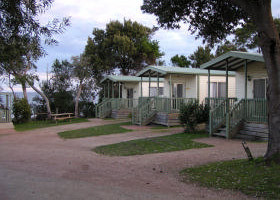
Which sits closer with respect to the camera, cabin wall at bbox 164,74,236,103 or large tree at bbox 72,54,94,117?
cabin wall at bbox 164,74,236,103

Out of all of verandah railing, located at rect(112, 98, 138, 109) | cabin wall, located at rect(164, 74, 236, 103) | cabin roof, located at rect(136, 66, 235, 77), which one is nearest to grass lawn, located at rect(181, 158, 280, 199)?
cabin roof, located at rect(136, 66, 235, 77)

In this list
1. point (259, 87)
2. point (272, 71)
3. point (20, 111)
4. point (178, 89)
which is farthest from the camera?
point (20, 111)

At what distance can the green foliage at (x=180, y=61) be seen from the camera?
42406 millimetres

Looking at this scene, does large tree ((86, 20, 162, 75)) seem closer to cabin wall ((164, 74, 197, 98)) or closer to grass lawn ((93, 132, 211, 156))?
cabin wall ((164, 74, 197, 98))

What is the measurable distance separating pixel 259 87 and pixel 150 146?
6703 millimetres

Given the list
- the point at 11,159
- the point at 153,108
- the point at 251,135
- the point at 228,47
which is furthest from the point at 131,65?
the point at 11,159

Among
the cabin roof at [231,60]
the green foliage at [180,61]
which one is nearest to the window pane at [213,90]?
the cabin roof at [231,60]

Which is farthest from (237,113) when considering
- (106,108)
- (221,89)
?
(106,108)

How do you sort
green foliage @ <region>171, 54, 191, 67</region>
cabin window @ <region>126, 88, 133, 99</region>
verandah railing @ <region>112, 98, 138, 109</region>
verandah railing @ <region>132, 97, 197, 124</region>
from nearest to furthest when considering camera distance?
verandah railing @ <region>132, 97, 197, 124</region> < verandah railing @ <region>112, 98, 138, 109</region> < cabin window @ <region>126, 88, 133, 99</region> < green foliage @ <region>171, 54, 191, 67</region>

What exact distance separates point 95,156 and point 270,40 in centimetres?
600

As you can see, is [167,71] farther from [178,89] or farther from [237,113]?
[237,113]

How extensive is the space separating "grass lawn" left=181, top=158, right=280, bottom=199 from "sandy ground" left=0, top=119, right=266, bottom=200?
0.94 feet

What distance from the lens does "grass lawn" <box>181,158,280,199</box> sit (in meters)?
4.68

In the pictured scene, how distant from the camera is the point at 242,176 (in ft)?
17.9
